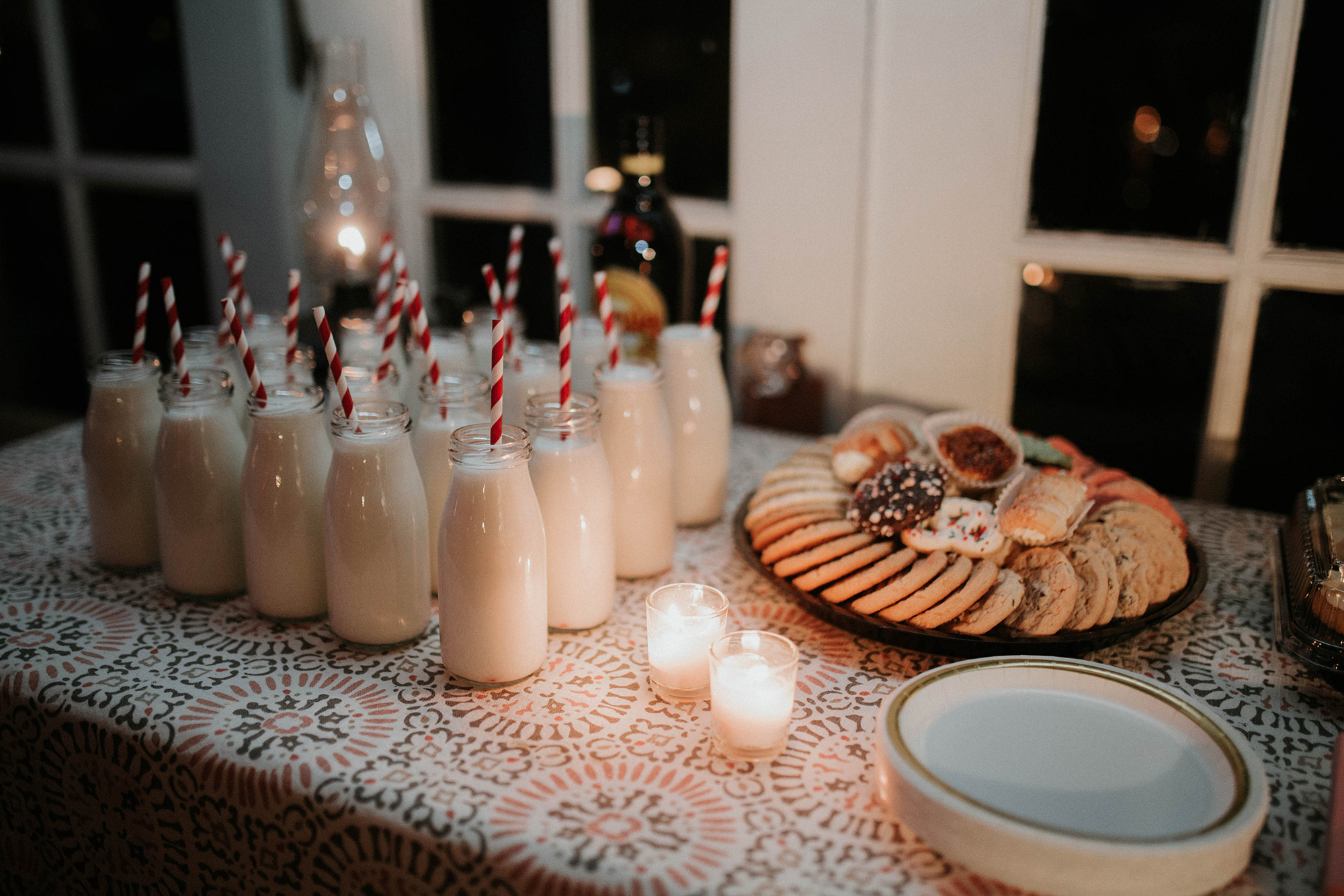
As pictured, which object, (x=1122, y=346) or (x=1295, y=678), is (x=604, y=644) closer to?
(x=1295, y=678)

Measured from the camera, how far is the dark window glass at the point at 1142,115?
53.6 inches

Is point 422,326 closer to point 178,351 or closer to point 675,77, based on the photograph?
point 178,351

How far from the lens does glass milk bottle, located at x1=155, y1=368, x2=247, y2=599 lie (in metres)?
1.08

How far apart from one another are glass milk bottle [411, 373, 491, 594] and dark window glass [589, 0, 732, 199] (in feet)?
2.72

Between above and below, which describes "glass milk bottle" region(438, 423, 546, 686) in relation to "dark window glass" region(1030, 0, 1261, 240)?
below

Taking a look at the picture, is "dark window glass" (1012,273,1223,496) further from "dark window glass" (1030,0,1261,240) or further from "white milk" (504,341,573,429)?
"white milk" (504,341,573,429)

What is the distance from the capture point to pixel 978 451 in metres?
1.21

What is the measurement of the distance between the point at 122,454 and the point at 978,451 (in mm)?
1029

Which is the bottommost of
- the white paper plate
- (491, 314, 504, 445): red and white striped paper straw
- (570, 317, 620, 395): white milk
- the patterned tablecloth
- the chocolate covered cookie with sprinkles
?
the patterned tablecloth

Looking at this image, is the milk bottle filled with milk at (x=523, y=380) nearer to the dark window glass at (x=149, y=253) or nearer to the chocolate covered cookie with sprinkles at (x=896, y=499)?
the chocolate covered cookie with sprinkles at (x=896, y=499)

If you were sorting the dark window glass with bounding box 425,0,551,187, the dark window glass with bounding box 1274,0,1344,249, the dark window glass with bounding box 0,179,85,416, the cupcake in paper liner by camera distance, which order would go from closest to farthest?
the cupcake in paper liner < the dark window glass with bounding box 1274,0,1344,249 < the dark window glass with bounding box 425,0,551,187 < the dark window glass with bounding box 0,179,85,416

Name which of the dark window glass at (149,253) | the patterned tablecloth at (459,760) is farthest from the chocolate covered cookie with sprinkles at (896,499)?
the dark window glass at (149,253)

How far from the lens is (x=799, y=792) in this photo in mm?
812

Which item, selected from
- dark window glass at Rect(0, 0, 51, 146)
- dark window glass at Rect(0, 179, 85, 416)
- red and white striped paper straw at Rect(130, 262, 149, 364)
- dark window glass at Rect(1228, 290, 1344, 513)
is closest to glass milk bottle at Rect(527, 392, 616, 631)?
red and white striped paper straw at Rect(130, 262, 149, 364)
